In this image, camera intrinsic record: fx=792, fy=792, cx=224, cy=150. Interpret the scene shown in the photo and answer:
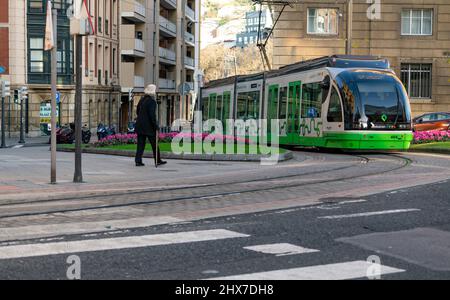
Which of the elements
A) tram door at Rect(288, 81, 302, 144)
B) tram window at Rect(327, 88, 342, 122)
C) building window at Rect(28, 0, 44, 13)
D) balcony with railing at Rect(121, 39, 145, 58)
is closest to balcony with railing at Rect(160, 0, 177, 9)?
balcony with railing at Rect(121, 39, 145, 58)

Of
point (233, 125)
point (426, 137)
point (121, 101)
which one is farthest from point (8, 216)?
point (121, 101)

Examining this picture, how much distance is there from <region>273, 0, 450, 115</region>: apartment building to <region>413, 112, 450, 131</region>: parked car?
10.7ft

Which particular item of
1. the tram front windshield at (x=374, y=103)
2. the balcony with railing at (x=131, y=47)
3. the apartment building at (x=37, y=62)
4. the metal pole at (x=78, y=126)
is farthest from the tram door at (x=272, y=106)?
the balcony with railing at (x=131, y=47)

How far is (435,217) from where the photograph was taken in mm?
9344

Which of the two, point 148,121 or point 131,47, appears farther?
point 131,47

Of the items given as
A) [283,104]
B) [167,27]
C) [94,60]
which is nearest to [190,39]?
[167,27]

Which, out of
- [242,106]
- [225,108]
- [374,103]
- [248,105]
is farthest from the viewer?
[225,108]

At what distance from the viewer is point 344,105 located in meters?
→ 22.6

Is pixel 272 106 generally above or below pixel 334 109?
above

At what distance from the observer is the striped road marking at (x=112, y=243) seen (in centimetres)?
712

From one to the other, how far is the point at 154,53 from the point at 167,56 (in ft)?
22.7

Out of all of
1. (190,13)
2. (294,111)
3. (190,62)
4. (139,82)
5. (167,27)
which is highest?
(190,13)

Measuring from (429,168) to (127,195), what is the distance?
296 inches

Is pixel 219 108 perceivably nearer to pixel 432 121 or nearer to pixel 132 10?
pixel 432 121
